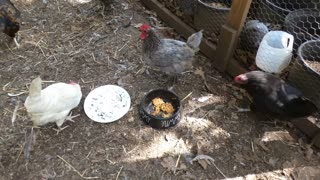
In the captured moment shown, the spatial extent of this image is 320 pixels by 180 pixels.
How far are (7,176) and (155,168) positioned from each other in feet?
4.10

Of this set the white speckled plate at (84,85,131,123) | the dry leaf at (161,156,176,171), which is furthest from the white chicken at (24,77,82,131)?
the dry leaf at (161,156,176,171)

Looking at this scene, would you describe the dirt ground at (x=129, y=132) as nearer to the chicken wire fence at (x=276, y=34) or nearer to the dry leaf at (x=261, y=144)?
the dry leaf at (x=261, y=144)

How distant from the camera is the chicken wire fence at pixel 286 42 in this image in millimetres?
2832

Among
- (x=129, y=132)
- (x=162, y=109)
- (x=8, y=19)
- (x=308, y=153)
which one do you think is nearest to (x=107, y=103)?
(x=129, y=132)

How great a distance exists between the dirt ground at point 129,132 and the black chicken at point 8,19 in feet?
0.81

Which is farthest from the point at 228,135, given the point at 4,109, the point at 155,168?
the point at 4,109

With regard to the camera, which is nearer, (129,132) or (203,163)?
(203,163)

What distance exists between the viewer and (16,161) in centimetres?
263

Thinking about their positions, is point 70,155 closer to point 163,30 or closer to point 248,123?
point 248,123

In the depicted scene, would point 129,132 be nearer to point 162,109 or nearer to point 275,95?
point 162,109

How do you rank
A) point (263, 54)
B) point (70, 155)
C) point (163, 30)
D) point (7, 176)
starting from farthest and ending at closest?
point (163, 30) < point (263, 54) < point (70, 155) < point (7, 176)

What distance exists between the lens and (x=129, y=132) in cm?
291

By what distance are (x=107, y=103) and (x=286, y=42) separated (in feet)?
6.06

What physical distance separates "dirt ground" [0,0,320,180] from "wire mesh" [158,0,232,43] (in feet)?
1.28
